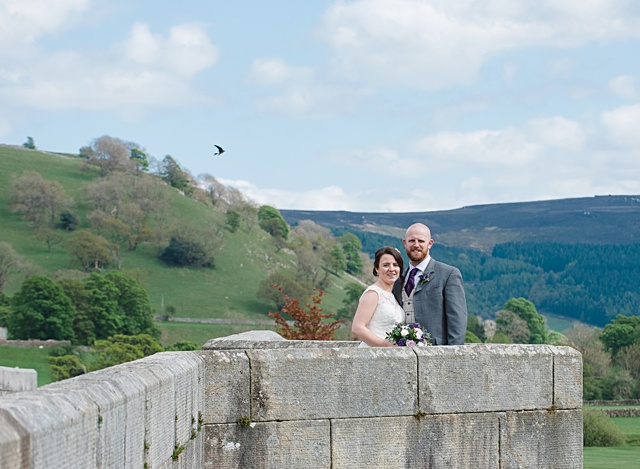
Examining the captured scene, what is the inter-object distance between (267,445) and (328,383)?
2.18ft

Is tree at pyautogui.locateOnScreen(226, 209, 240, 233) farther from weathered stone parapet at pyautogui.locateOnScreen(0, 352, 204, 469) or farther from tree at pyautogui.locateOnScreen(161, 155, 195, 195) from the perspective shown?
weathered stone parapet at pyautogui.locateOnScreen(0, 352, 204, 469)

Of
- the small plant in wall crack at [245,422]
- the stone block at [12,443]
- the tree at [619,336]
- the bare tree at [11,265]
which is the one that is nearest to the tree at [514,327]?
the tree at [619,336]

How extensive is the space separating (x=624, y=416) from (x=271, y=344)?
70.6 m

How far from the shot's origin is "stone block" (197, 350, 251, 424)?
768 centimetres

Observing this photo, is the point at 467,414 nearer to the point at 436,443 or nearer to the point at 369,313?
the point at 436,443

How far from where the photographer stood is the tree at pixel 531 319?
138625 mm

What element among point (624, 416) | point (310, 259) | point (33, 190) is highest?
point (33, 190)

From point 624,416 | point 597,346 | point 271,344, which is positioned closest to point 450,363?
point 271,344

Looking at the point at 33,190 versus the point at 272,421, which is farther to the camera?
the point at 33,190

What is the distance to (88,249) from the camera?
13088 cm

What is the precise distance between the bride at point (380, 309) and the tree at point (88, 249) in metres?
126

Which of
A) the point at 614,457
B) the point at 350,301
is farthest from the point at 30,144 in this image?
the point at 614,457

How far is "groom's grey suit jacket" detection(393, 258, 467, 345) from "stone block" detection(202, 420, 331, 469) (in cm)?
148

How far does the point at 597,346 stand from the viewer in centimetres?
9781
